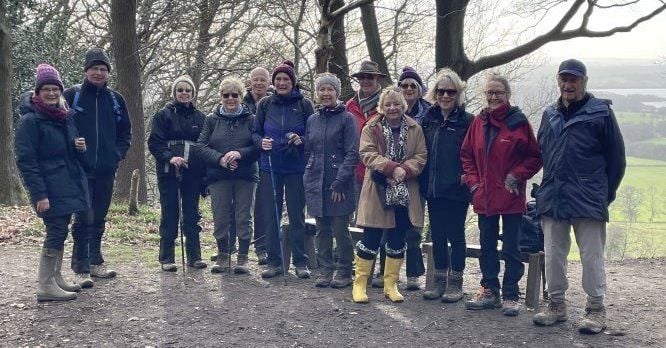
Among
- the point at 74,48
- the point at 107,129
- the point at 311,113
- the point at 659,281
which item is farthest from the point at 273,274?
the point at 74,48

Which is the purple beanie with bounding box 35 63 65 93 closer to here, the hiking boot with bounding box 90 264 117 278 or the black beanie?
the black beanie

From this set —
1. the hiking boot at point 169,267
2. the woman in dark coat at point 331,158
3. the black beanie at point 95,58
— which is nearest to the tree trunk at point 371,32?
the woman in dark coat at point 331,158

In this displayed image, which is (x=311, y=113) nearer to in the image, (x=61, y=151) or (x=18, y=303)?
(x=61, y=151)

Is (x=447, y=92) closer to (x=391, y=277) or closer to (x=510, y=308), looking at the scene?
(x=391, y=277)

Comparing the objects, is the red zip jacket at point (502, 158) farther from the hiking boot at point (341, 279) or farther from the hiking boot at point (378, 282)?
the hiking boot at point (341, 279)

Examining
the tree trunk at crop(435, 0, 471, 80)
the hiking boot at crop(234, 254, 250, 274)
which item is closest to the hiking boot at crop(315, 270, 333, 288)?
the hiking boot at crop(234, 254, 250, 274)

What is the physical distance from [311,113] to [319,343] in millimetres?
2619

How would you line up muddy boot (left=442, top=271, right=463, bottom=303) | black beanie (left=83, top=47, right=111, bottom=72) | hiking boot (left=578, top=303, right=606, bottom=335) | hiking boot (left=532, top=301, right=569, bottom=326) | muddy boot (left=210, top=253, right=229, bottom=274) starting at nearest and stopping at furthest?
1. hiking boot (left=578, top=303, right=606, bottom=335)
2. hiking boot (left=532, top=301, right=569, bottom=326)
3. muddy boot (left=442, top=271, right=463, bottom=303)
4. black beanie (left=83, top=47, right=111, bottom=72)
5. muddy boot (left=210, top=253, right=229, bottom=274)

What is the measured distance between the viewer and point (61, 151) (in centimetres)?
620

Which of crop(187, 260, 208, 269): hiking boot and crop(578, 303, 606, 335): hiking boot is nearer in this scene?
crop(578, 303, 606, 335): hiking boot

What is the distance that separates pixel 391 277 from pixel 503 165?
4.91ft

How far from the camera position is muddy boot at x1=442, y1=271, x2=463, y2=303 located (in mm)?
6434

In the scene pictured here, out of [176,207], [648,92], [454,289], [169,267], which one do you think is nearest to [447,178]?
[454,289]

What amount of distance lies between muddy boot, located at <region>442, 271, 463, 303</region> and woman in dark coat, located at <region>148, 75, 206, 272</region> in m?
2.83
